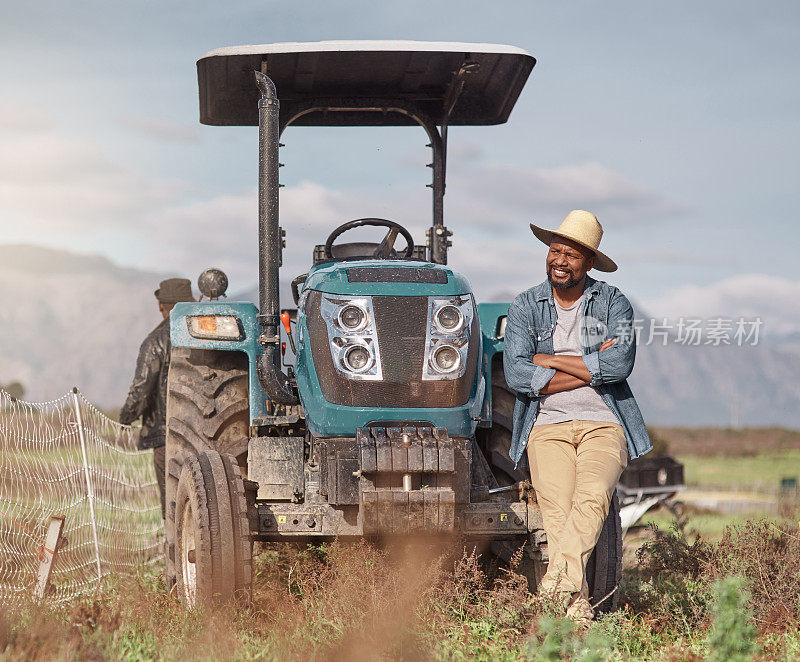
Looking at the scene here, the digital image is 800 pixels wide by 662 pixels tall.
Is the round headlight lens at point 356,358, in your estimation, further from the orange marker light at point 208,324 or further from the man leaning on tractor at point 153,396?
the man leaning on tractor at point 153,396

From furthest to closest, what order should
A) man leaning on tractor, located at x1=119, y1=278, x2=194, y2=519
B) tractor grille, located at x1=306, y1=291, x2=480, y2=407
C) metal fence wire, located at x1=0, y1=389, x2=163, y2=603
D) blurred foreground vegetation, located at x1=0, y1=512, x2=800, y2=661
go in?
man leaning on tractor, located at x1=119, y1=278, x2=194, y2=519
metal fence wire, located at x1=0, y1=389, x2=163, y2=603
tractor grille, located at x1=306, y1=291, x2=480, y2=407
blurred foreground vegetation, located at x1=0, y1=512, x2=800, y2=661

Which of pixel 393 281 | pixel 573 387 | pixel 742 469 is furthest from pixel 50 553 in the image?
pixel 742 469

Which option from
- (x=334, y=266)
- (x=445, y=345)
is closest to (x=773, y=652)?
(x=445, y=345)

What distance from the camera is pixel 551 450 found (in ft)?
18.9

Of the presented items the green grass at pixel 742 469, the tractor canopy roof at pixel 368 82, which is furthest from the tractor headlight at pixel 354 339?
the green grass at pixel 742 469

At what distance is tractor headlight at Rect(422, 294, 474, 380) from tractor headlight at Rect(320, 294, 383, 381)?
28cm

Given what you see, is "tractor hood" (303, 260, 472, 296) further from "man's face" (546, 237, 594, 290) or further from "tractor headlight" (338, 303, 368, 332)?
"man's face" (546, 237, 594, 290)

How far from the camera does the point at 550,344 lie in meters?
5.91

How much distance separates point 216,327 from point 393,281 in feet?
4.76

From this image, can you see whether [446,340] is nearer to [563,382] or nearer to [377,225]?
[563,382]

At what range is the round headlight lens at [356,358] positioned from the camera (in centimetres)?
586

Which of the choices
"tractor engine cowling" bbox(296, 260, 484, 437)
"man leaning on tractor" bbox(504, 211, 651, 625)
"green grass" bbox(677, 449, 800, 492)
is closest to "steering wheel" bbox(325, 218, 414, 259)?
"tractor engine cowling" bbox(296, 260, 484, 437)

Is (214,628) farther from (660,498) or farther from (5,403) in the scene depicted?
(660,498)

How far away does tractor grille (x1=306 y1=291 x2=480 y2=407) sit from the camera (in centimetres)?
584
